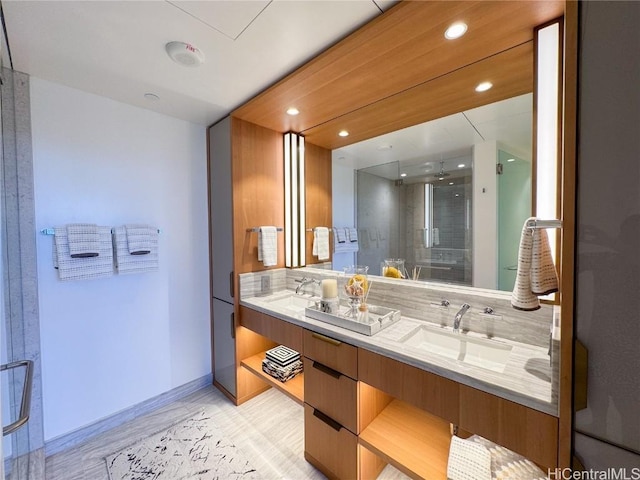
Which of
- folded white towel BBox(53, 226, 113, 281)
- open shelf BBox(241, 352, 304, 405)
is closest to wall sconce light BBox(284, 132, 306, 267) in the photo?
open shelf BBox(241, 352, 304, 405)

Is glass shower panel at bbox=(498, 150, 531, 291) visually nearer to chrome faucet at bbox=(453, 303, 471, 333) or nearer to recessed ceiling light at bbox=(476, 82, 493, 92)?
chrome faucet at bbox=(453, 303, 471, 333)

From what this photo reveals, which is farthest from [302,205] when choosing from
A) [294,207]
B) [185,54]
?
[185,54]

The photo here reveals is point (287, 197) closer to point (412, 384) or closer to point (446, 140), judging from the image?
point (446, 140)

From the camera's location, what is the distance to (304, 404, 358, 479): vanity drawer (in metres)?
1.36

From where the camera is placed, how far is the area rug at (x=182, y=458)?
1522 mm

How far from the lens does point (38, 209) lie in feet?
5.21

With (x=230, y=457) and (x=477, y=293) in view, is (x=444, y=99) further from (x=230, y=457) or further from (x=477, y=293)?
(x=230, y=457)

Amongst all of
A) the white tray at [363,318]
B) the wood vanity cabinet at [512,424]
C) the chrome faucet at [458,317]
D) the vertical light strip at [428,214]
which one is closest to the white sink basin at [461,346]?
the chrome faucet at [458,317]

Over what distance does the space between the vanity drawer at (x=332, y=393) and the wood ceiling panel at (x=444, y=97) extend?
66.8 inches

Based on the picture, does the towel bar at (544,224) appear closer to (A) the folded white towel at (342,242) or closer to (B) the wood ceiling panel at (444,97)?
(B) the wood ceiling panel at (444,97)

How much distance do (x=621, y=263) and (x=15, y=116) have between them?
9.26 ft

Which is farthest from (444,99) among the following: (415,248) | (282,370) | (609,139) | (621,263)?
(282,370)

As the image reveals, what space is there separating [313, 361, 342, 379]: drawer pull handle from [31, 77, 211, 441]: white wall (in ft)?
4.44

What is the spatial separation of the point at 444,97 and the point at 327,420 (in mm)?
2021
